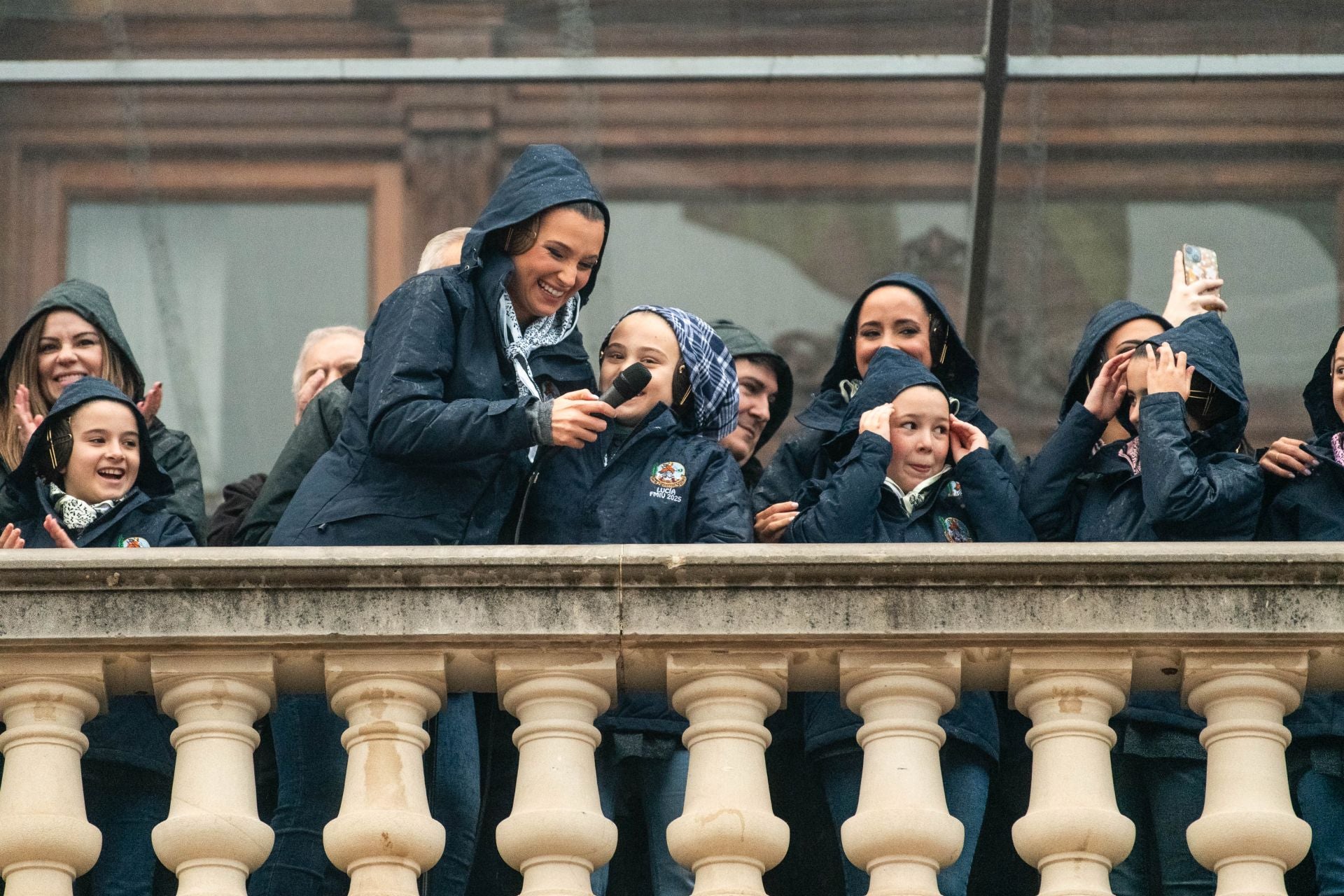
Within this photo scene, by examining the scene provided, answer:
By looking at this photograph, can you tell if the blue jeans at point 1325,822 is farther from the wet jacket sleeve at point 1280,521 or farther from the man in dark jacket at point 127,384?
the man in dark jacket at point 127,384

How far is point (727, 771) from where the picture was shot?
483 centimetres

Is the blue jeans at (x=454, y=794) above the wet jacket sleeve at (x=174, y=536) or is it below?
below

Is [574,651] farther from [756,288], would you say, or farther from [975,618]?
[756,288]

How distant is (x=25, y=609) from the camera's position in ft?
16.0

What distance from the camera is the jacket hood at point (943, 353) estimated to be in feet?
21.0

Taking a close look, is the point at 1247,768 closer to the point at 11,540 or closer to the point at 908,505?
the point at 908,505

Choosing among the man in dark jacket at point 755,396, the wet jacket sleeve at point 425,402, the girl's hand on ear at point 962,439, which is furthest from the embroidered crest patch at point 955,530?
the wet jacket sleeve at point 425,402

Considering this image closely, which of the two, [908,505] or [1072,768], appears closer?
[1072,768]

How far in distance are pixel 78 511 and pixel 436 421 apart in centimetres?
104

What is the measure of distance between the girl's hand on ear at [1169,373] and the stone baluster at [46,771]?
229cm

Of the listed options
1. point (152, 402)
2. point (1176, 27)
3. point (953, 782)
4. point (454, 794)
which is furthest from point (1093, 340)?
point (1176, 27)

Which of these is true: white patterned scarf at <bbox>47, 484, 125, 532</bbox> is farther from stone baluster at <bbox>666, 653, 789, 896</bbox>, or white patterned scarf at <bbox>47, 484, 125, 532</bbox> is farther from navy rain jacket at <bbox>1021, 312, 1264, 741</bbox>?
navy rain jacket at <bbox>1021, 312, 1264, 741</bbox>

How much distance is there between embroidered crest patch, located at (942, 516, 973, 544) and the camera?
591cm

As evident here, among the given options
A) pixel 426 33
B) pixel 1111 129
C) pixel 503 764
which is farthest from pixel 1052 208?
pixel 503 764
